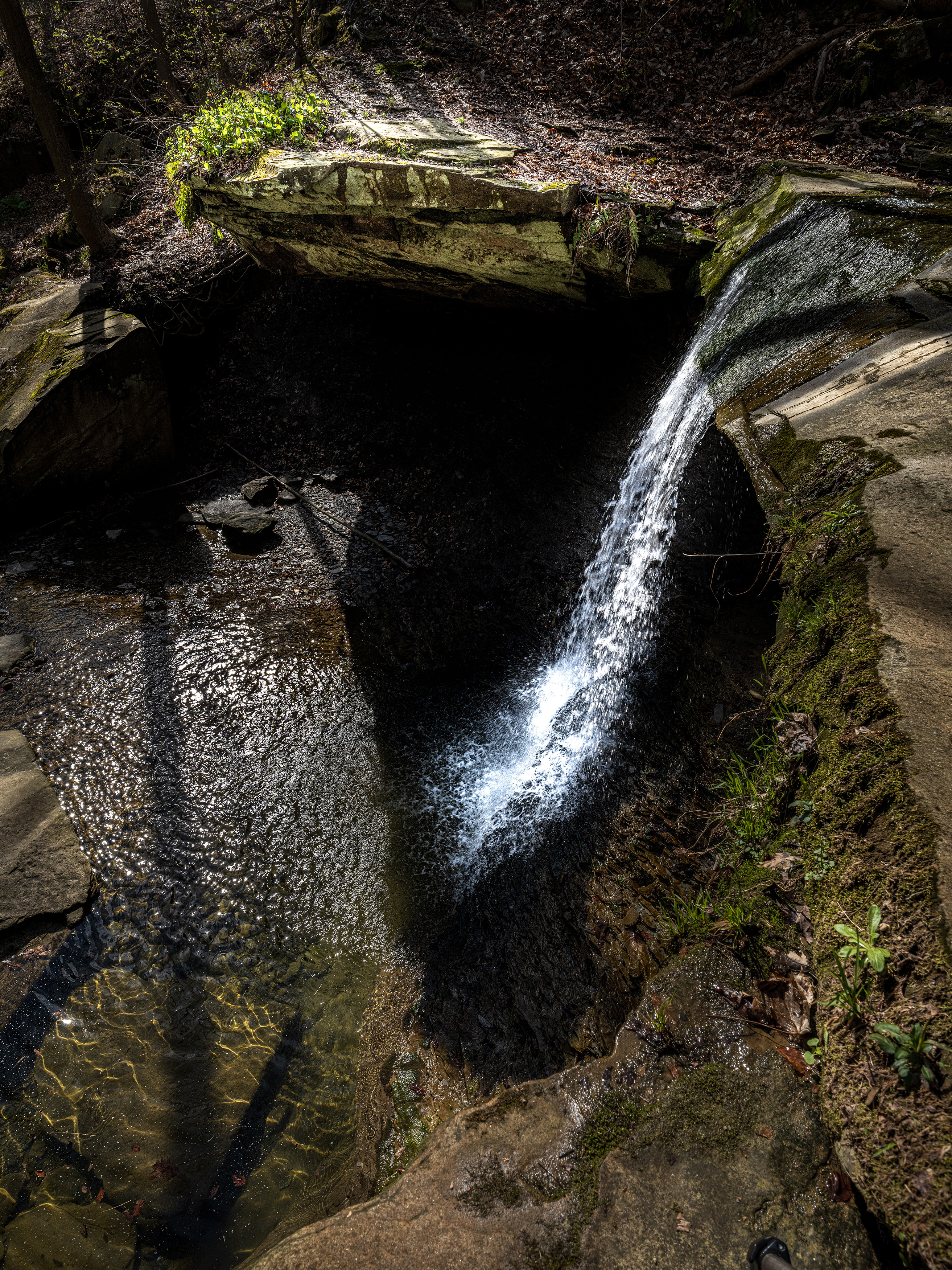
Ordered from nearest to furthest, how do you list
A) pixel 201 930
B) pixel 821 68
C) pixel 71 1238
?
1. pixel 71 1238
2. pixel 201 930
3. pixel 821 68

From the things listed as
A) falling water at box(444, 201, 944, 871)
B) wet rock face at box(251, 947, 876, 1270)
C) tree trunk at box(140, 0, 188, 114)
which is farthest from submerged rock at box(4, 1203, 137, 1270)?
Answer: tree trunk at box(140, 0, 188, 114)

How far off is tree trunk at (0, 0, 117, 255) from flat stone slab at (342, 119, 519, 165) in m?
4.44

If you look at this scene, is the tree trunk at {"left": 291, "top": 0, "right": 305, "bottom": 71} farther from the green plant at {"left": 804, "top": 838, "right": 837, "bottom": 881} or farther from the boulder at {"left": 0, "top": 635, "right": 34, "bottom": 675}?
the green plant at {"left": 804, "top": 838, "right": 837, "bottom": 881}

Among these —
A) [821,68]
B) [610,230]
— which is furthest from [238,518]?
[821,68]

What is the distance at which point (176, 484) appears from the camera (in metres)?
7.17

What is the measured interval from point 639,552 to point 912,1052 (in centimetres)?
363

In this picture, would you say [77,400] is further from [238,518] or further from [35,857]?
[35,857]

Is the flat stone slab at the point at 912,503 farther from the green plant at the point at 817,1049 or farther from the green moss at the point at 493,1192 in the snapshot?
the green moss at the point at 493,1192

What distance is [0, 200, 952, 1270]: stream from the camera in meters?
2.77

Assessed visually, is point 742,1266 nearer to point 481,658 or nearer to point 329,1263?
point 329,1263

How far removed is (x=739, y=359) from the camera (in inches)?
144

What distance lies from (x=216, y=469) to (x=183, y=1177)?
689 cm

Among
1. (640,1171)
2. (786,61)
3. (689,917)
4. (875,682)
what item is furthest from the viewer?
(786,61)

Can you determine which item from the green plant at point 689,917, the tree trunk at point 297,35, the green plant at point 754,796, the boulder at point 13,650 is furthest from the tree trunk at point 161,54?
the green plant at point 689,917
